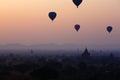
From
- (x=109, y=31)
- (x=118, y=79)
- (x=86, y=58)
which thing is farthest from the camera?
(x=86, y=58)

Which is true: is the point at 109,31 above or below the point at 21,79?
above

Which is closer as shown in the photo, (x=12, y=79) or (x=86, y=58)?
(x=12, y=79)

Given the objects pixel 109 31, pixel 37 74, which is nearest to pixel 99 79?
pixel 37 74

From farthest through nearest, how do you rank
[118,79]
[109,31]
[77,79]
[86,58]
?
1. [86,58]
2. [109,31]
3. [77,79]
4. [118,79]

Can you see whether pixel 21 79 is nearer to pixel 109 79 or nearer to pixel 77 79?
pixel 77 79

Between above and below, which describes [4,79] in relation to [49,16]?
below

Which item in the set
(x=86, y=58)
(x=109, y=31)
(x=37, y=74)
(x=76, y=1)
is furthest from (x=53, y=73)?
(x=86, y=58)

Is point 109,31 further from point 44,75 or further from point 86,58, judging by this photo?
point 86,58

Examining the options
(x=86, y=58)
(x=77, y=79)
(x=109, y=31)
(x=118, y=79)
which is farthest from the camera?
(x=86, y=58)

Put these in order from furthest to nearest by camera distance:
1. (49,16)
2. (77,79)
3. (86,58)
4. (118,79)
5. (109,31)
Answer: (86,58) → (109,31) → (49,16) → (77,79) → (118,79)
